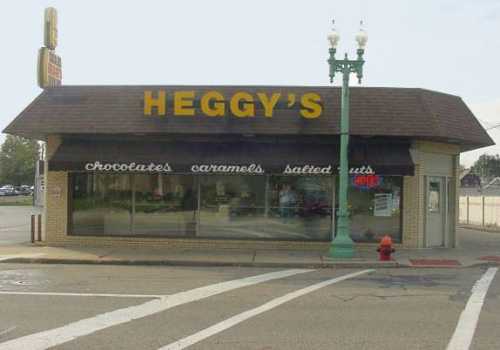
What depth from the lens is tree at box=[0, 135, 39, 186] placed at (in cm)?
9106

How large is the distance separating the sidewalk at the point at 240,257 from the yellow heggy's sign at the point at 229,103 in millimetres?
3724

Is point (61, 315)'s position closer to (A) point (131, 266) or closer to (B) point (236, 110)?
(A) point (131, 266)

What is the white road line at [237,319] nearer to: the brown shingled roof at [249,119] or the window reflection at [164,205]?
the brown shingled roof at [249,119]

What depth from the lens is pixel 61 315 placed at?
9.18 m

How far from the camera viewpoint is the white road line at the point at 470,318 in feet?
25.1

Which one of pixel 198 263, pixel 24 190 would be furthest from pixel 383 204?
pixel 24 190

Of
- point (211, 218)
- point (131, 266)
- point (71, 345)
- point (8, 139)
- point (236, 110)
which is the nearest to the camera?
point (71, 345)

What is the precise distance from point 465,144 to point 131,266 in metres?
10.4

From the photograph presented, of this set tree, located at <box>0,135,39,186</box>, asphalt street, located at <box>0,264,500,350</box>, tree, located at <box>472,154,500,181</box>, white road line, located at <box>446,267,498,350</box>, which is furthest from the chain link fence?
tree, located at <box>472,154,500,181</box>

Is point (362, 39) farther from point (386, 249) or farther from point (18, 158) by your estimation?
point (18, 158)

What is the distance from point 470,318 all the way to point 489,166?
11108cm

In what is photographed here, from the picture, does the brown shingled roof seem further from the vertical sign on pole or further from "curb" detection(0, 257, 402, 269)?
"curb" detection(0, 257, 402, 269)

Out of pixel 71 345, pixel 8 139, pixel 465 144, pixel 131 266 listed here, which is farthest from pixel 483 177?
pixel 71 345

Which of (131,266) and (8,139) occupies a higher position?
(8,139)
